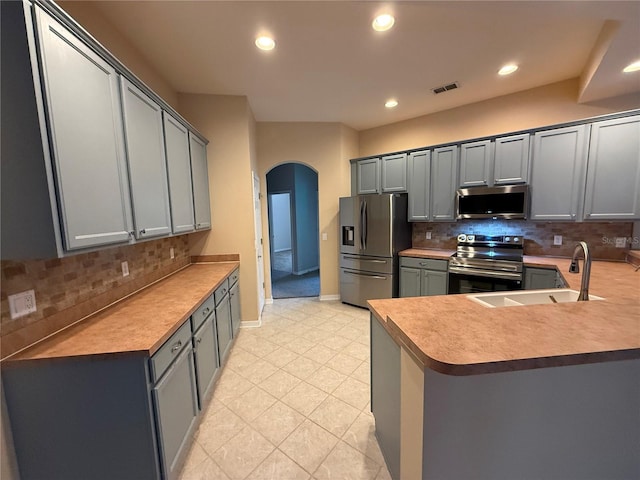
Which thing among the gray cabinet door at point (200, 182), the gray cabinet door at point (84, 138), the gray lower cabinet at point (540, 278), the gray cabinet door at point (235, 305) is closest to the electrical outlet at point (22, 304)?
the gray cabinet door at point (84, 138)

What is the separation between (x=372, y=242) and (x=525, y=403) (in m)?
2.89

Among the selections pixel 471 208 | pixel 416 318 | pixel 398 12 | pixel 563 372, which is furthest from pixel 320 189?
pixel 563 372

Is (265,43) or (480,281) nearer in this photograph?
(265,43)

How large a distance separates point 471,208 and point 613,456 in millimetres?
2812

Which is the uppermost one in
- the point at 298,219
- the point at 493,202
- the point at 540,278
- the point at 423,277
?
the point at 493,202

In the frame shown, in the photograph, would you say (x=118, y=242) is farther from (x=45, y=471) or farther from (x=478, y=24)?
(x=478, y=24)

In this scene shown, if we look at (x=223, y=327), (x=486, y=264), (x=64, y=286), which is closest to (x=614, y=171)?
(x=486, y=264)

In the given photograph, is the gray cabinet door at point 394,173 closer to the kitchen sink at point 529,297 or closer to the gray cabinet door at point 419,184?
the gray cabinet door at point 419,184

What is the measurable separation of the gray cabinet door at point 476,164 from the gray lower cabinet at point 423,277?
116 cm

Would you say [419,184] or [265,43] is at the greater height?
[265,43]

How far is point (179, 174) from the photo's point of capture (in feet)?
7.72

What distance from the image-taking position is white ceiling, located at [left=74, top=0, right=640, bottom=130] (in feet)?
5.88

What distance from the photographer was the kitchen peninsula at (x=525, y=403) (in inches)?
36.4

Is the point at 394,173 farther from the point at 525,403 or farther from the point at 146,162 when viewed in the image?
the point at 525,403
